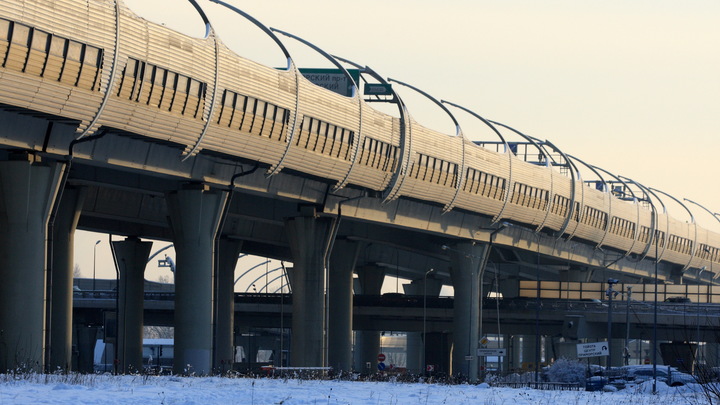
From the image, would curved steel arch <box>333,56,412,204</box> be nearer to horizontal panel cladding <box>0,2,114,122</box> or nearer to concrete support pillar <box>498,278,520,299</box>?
horizontal panel cladding <box>0,2,114,122</box>

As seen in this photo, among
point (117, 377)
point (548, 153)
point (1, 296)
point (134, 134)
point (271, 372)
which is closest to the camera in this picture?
point (117, 377)

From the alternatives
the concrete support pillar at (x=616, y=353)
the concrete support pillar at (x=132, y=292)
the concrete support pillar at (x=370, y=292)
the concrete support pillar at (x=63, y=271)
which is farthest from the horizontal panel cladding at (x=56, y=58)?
A: the concrete support pillar at (x=616, y=353)

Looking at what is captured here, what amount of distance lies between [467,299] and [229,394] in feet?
219

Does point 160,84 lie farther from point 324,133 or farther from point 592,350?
point 592,350

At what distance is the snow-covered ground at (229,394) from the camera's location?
27.3 metres

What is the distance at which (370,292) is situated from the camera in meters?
126

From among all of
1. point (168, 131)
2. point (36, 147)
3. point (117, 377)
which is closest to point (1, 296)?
point (36, 147)

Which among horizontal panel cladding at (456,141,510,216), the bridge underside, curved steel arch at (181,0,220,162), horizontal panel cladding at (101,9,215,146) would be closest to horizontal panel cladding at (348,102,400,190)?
the bridge underside

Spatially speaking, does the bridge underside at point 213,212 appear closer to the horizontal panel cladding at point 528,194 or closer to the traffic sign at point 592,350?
the horizontal panel cladding at point 528,194

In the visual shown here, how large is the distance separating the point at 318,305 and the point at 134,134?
25.0 metres

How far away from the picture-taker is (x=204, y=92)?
5616cm

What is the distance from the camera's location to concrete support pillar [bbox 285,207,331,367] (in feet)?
246

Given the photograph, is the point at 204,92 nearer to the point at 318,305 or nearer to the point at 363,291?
the point at 318,305

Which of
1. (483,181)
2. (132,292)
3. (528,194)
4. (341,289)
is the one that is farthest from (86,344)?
(483,181)
